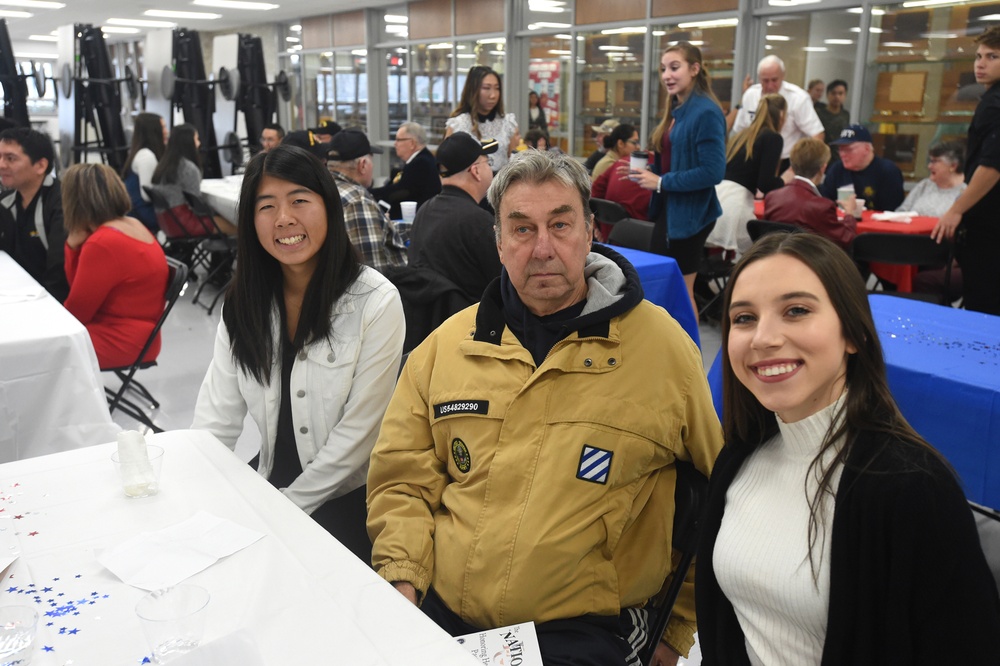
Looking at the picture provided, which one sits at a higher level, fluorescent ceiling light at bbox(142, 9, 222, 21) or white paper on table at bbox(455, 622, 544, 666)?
fluorescent ceiling light at bbox(142, 9, 222, 21)

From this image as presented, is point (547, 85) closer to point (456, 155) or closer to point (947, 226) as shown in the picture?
point (947, 226)

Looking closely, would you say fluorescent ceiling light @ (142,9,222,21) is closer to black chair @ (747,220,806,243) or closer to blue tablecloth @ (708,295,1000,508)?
black chair @ (747,220,806,243)

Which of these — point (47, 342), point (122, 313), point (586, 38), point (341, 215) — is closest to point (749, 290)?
point (341, 215)

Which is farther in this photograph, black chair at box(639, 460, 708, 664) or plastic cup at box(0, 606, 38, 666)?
black chair at box(639, 460, 708, 664)

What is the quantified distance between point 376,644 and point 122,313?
2.75 metres

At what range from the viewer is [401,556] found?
152 centimetres

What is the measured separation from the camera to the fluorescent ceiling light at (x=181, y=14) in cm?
1537

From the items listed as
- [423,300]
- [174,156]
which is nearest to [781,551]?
[423,300]

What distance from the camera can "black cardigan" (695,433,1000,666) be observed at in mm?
1034

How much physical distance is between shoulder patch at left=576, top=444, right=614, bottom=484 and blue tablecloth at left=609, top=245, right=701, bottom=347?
215 cm

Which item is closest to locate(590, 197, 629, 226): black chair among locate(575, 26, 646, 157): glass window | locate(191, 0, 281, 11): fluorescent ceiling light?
locate(575, 26, 646, 157): glass window

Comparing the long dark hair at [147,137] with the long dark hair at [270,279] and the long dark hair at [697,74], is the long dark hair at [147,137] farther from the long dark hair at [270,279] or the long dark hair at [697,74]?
the long dark hair at [270,279]

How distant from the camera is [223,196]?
688cm

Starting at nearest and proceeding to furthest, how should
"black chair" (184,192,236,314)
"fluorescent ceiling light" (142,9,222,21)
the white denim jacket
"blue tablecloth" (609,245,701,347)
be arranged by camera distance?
1. the white denim jacket
2. "blue tablecloth" (609,245,701,347)
3. "black chair" (184,192,236,314)
4. "fluorescent ceiling light" (142,9,222,21)
